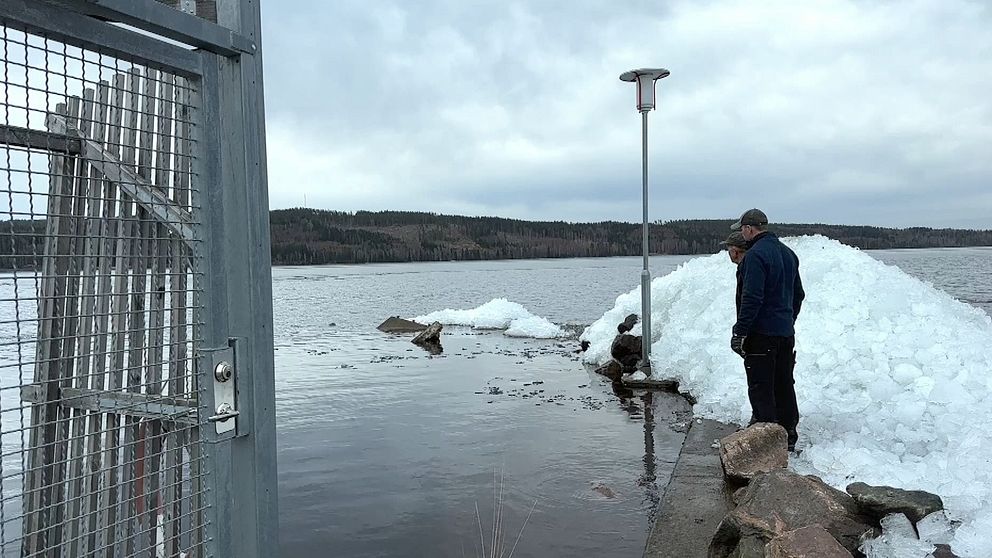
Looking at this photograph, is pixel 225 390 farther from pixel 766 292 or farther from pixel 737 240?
pixel 737 240

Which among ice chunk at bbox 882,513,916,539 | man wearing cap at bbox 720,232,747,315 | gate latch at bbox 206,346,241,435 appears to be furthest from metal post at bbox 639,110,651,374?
gate latch at bbox 206,346,241,435

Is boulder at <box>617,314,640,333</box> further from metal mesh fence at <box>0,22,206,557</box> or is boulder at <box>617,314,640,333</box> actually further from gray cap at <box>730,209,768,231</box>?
metal mesh fence at <box>0,22,206,557</box>

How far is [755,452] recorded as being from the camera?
18.2ft

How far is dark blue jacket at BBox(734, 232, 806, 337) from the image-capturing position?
5996mm

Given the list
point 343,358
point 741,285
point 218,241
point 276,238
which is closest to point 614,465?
point 741,285

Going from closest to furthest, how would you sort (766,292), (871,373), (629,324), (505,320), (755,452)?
(755,452)
(766,292)
(871,373)
(629,324)
(505,320)

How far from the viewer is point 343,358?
55.3 feet

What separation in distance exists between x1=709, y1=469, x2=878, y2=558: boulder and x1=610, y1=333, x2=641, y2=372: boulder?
8.34m

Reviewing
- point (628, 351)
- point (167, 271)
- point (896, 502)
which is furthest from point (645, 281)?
point (167, 271)

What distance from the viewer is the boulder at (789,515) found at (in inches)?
160

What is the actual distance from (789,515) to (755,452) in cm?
147

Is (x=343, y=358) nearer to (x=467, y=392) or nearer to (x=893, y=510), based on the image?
(x=467, y=392)

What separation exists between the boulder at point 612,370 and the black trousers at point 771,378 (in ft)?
20.4

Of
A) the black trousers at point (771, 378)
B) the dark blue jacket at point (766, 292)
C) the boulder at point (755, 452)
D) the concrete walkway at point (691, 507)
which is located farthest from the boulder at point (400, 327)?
the boulder at point (755, 452)
